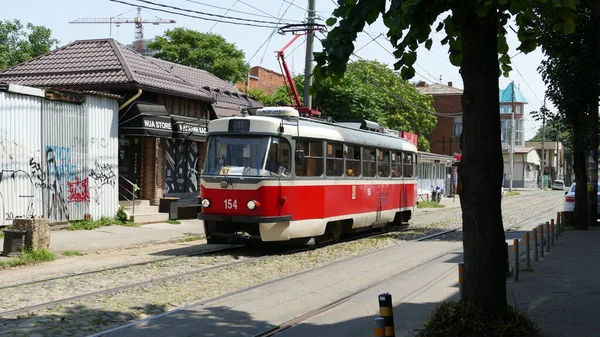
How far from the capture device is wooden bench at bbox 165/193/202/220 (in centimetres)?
2258

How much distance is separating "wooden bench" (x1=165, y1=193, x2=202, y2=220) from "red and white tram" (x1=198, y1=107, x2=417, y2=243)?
23.5ft

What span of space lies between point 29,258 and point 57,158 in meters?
5.84

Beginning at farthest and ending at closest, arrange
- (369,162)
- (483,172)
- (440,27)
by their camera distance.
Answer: (369,162)
(440,27)
(483,172)

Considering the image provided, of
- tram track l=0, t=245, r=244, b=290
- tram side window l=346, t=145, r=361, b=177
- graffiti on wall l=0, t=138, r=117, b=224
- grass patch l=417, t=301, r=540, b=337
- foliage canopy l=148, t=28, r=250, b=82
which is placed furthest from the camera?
foliage canopy l=148, t=28, r=250, b=82

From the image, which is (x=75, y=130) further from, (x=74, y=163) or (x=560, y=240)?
(x=560, y=240)

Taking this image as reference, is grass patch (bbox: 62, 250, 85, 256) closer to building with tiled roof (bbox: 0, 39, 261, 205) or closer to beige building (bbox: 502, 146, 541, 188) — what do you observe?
building with tiled roof (bbox: 0, 39, 261, 205)

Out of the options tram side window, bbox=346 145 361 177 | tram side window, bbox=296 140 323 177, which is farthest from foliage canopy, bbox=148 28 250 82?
tram side window, bbox=296 140 323 177

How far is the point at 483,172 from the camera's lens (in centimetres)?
702

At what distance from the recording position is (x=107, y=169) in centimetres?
2075

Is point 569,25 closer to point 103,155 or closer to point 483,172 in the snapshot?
point 483,172

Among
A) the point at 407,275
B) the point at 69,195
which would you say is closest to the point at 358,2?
the point at 407,275

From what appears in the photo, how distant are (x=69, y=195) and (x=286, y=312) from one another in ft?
39.2

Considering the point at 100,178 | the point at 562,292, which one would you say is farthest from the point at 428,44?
the point at 100,178

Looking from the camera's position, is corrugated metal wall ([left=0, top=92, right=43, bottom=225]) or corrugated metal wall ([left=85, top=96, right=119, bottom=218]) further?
corrugated metal wall ([left=85, top=96, right=119, bottom=218])
